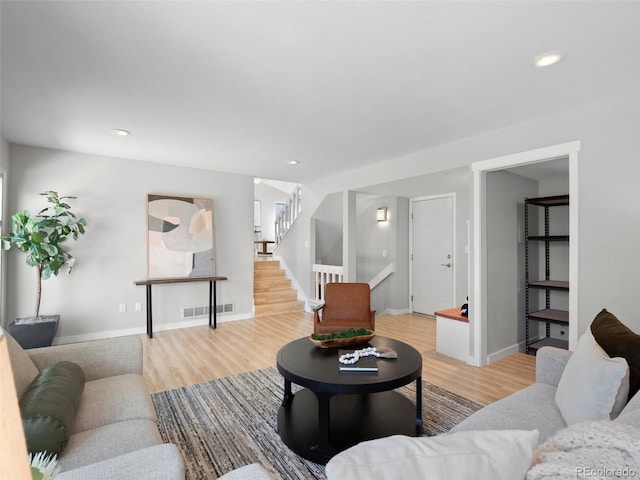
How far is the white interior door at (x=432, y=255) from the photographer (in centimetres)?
554

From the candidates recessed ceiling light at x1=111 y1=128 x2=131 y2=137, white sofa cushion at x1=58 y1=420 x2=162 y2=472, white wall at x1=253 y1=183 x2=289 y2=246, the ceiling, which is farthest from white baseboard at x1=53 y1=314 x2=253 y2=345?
white wall at x1=253 y1=183 x2=289 y2=246

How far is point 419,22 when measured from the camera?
174 cm

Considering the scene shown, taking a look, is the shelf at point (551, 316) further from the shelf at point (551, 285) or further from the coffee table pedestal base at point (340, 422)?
the coffee table pedestal base at point (340, 422)

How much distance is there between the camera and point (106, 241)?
14.6 ft

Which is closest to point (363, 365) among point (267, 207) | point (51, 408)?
point (51, 408)

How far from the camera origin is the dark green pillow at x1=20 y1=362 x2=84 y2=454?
124 cm

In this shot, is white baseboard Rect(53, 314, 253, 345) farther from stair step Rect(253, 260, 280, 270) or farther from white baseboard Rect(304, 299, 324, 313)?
stair step Rect(253, 260, 280, 270)

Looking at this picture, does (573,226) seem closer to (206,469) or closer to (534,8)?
(534,8)

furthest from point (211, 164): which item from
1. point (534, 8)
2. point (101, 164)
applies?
point (534, 8)

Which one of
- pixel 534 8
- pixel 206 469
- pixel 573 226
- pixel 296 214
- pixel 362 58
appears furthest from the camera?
pixel 296 214

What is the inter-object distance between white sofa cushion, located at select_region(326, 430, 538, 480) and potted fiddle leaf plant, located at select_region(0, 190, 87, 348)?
4079mm

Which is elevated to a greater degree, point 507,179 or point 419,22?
point 419,22

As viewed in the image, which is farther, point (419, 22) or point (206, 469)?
point (206, 469)

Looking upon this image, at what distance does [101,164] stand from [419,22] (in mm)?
4328
